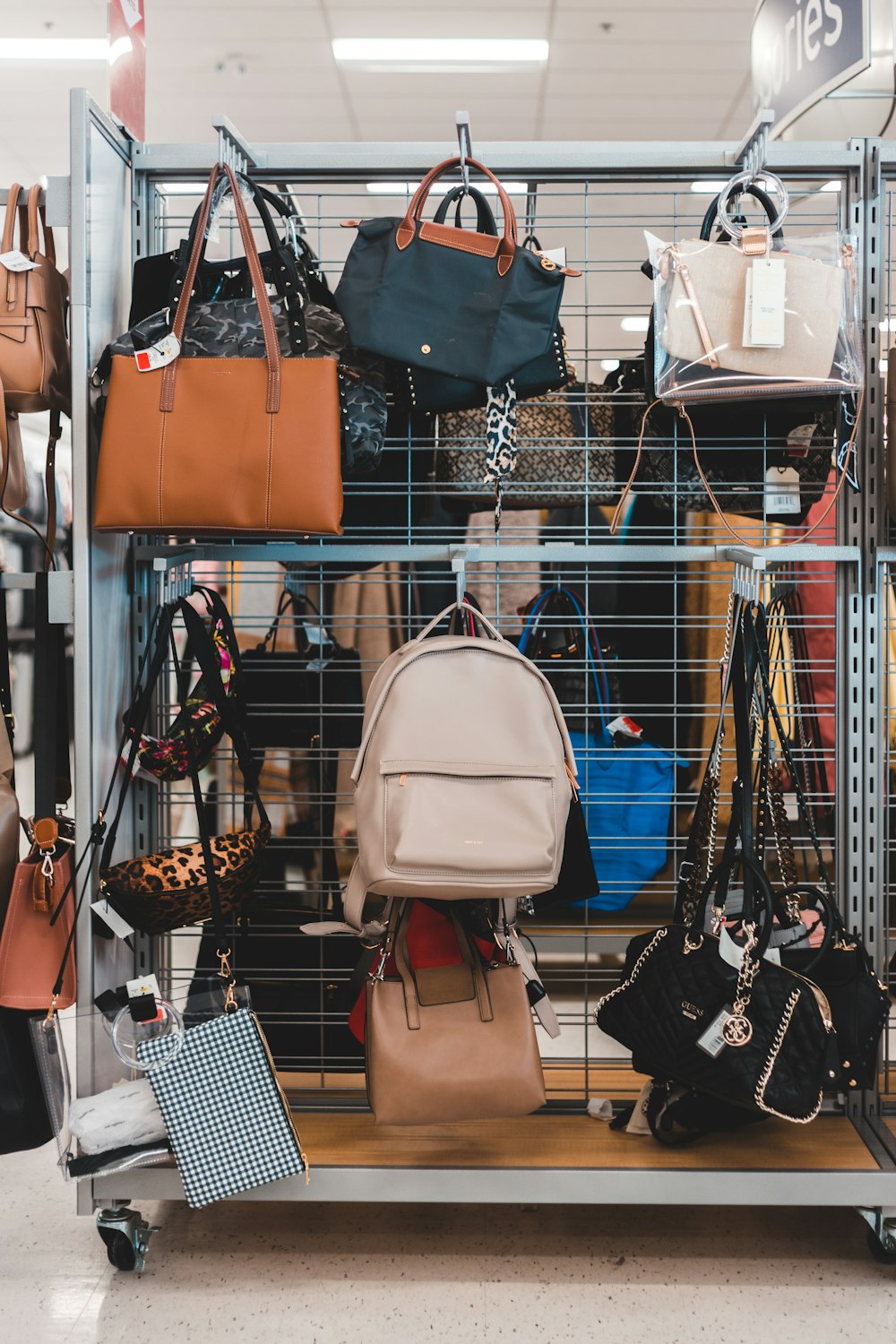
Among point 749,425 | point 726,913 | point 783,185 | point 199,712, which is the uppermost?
point 783,185

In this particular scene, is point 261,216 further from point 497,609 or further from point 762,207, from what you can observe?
point 762,207

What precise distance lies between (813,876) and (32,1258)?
263 cm

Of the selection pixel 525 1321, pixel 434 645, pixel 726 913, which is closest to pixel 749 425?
pixel 434 645

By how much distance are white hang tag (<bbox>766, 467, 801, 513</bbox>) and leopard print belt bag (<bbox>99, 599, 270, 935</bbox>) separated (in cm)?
125

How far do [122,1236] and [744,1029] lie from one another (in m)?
1.25

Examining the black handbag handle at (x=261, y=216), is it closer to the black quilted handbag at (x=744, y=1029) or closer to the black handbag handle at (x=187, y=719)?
the black handbag handle at (x=187, y=719)

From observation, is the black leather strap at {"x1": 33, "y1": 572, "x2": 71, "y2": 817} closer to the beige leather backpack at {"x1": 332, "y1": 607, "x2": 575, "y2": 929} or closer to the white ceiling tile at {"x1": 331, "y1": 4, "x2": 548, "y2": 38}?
A: the beige leather backpack at {"x1": 332, "y1": 607, "x2": 575, "y2": 929}

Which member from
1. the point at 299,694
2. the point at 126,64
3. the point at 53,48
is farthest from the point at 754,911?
the point at 53,48

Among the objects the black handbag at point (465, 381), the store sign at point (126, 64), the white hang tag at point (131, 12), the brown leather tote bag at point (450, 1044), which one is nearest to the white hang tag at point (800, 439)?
the black handbag at point (465, 381)

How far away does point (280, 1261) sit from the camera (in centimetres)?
211

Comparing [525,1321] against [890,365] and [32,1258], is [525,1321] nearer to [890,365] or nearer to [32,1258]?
[32,1258]

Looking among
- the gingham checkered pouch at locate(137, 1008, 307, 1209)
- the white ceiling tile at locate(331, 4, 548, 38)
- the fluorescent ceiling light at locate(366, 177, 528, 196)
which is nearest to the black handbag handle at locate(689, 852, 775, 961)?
the gingham checkered pouch at locate(137, 1008, 307, 1209)

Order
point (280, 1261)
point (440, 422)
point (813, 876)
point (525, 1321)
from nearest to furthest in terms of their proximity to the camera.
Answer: point (525, 1321), point (280, 1261), point (440, 422), point (813, 876)

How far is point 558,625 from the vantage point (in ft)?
8.70
